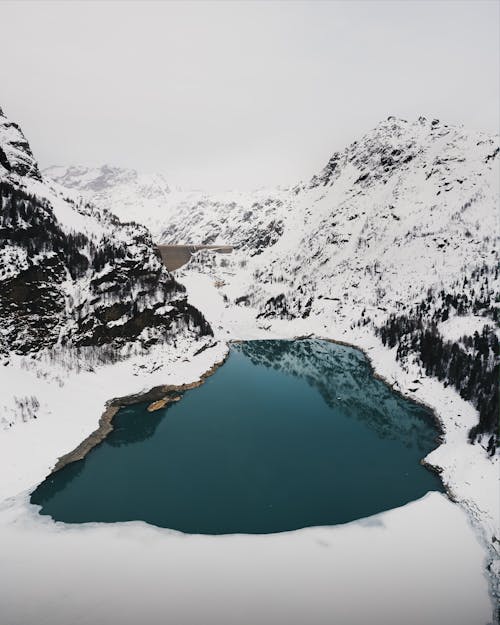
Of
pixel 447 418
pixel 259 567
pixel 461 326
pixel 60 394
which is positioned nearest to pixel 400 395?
pixel 447 418

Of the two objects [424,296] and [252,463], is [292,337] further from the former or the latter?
[252,463]

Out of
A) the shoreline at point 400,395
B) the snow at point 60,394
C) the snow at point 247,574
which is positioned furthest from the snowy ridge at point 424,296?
the snow at point 60,394

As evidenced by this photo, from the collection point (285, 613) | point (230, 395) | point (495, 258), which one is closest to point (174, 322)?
point (230, 395)

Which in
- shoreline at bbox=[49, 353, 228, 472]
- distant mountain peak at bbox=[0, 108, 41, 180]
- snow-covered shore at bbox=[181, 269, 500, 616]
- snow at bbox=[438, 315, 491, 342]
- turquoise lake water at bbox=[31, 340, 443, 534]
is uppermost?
distant mountain peak at bbox=[0, 108, 41, 180]

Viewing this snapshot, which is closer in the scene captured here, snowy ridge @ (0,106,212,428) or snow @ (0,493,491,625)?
snow @ (0,493,491,625)

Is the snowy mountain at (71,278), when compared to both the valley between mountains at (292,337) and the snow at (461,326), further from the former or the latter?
the snow at (461,326)

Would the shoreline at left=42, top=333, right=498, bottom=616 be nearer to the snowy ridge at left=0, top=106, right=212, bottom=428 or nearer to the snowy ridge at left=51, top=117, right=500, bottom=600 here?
the snowy ridge at left=51, top=117, right=500, bottom=600

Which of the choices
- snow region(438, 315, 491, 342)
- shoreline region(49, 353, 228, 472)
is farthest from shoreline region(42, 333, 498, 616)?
snow region(438, 315, 491, 342)

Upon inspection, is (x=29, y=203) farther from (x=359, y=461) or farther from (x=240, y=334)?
(x=359, y=461)
